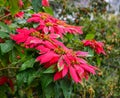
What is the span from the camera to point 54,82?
136 cm

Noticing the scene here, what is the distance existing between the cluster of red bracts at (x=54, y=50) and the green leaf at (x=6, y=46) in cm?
3

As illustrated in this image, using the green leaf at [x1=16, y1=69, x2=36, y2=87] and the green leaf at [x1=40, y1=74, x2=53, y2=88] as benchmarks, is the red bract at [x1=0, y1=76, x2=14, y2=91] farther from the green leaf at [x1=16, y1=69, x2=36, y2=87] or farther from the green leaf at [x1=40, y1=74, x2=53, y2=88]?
the green leaf at [x1=40, y1=74, x2=53, y2=88]

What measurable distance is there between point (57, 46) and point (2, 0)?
1.23ft

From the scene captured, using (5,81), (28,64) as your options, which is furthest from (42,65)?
(5,81)

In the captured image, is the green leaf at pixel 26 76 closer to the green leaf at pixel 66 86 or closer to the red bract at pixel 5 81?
the green leaf at pixel 66 86

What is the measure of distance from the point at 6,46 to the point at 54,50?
0.97ft

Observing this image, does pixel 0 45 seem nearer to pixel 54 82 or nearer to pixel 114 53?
pixel 54 82

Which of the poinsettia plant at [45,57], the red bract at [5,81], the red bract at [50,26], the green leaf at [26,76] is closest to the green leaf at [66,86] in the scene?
the poinsettia plant at [45,57]

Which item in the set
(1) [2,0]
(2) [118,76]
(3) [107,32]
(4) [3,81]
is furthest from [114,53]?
(1) [2,0]

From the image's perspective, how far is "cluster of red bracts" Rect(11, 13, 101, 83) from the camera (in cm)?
131

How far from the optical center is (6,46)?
161 cm

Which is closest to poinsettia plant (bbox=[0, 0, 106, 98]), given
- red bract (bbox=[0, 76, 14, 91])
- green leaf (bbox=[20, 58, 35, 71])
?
green leaf (bbox=[20, 58, 35, 71])

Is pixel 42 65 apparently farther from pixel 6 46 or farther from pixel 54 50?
pixel 6 46

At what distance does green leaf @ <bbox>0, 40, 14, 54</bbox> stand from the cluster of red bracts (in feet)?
0.11
